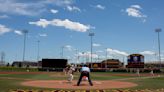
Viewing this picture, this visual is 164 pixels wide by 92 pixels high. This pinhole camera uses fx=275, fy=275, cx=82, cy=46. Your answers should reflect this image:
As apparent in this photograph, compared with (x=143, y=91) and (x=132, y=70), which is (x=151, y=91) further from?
(x=132, y=70)

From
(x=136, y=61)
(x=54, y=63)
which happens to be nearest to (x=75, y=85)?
(x=136, y=61)

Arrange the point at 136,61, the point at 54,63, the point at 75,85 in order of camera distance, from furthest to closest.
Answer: the point at 54,63, the point at 136,61, the point at 75,85

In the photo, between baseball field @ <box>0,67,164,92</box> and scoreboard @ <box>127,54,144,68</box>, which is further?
scoreboard @ <box>127,54,144,68</box>

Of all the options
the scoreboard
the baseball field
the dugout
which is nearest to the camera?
the baseball field

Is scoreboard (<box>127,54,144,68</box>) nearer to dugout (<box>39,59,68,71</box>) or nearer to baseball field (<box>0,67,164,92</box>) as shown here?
dugout (<box>39,59,68,71</box>)

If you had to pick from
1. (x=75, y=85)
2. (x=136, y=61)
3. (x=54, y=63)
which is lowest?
(x=75, y=85)

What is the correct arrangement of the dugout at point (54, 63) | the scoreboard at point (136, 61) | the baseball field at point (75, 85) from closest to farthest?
the baseball field at point (75, 85)
the scoreboard at point (136, 61)
the dugout at point (54, 63)

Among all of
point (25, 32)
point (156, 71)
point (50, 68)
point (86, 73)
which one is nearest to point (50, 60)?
point (50, 68)

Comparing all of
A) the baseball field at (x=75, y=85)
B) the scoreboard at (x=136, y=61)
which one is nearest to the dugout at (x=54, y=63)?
the scoreboard at (x=136, y=61)

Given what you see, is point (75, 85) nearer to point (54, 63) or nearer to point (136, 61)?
point (136, 61)

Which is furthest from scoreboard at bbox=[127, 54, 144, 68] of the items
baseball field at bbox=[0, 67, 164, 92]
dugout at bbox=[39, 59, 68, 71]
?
baseball field at bbox=[0, 67, 164, 92]

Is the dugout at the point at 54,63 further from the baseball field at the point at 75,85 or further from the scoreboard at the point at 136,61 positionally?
the baseball field at the point at 75,85

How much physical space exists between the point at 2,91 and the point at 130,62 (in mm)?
63858

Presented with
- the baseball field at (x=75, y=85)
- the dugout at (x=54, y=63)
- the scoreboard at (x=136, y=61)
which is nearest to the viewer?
the baseball field at (x=75, y=85)
